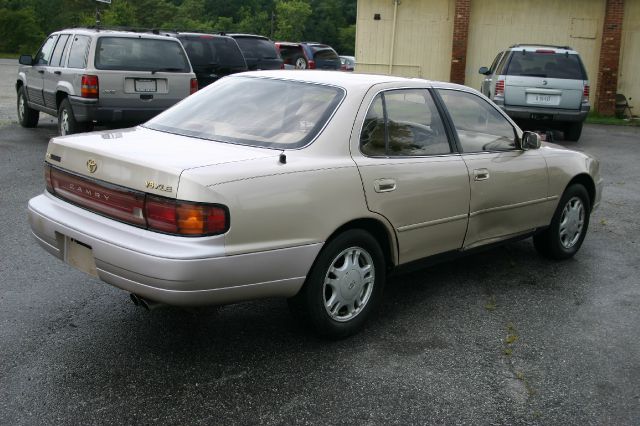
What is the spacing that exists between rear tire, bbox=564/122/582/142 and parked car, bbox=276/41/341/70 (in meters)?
13.2

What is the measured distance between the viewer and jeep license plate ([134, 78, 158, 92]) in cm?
1083

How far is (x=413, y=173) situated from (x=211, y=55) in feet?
36.2

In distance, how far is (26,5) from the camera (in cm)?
7519

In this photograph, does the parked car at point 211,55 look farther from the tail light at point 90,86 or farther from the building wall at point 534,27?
the building wall at point 534,27

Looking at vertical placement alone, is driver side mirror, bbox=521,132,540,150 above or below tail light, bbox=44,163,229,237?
above

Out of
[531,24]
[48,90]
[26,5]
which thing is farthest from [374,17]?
[26,5]

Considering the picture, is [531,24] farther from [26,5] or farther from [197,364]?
[26,5]

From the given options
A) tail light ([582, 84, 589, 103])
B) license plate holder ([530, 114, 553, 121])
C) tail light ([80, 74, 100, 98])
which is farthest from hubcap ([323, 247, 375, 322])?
tail light ([582, 84, 589, 103])

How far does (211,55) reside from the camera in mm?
14859

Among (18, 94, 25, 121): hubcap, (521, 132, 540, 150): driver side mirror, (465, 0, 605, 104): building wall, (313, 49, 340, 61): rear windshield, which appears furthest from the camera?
(313, 49, 340, 61): rear windshield

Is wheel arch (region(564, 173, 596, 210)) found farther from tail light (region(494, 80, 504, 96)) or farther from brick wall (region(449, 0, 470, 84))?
brick wall (region(449, 0, 470, 84))

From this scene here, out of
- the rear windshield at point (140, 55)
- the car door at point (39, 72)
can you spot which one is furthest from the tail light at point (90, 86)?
the car door at point (39, 72)

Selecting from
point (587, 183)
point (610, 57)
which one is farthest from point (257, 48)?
point (587, 183)

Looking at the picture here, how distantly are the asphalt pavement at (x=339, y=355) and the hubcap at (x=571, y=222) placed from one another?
0.33m
